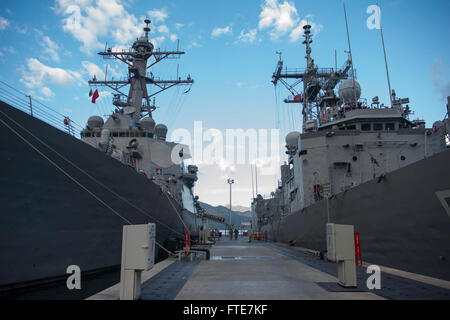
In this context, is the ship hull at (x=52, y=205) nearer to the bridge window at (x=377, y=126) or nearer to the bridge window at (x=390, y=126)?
the bridge window at (x=377, y=126)

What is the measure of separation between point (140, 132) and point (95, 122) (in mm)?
3356

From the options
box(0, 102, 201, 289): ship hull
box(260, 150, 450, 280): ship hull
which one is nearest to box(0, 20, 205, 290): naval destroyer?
box(0, 102, 201, 289): ship hull

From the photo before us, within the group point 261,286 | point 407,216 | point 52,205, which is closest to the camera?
point 261,286

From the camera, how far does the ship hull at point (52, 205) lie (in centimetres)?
543

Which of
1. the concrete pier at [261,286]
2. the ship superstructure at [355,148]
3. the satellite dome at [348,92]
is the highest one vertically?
the satellite dome at [348,92]

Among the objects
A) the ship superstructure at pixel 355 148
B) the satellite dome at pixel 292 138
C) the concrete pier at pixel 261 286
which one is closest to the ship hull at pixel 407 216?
the concrete pier at pixel 261 286

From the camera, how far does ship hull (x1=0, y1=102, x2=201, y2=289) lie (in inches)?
214

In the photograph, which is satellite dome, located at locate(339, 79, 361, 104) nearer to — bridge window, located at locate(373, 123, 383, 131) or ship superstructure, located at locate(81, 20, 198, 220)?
bridge window, located at locate(373, 123, 383, 131)

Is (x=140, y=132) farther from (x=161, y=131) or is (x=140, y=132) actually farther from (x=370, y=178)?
(x=370, y=178)

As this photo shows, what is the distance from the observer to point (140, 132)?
14336 mm

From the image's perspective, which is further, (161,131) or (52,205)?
(161,131)

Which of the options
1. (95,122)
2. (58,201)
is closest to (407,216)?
(58,201)

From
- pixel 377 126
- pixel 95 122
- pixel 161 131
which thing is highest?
pixel 161 131

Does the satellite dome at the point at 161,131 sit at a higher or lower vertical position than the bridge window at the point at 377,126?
higher
